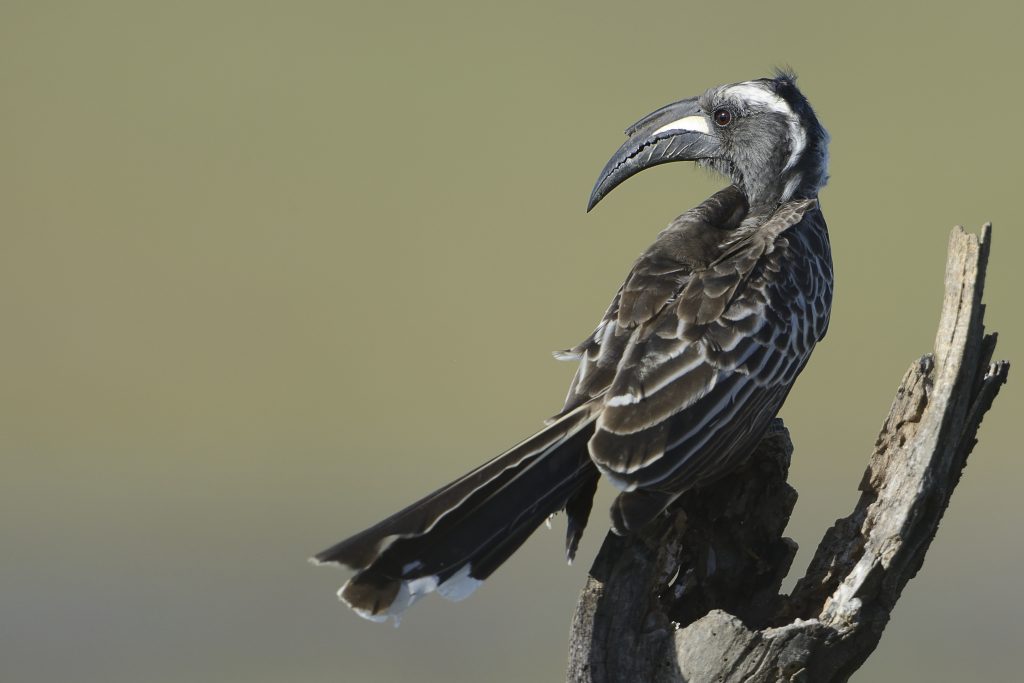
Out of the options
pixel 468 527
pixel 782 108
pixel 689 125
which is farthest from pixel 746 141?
pixel 468 527

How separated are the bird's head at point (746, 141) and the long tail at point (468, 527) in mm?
3013

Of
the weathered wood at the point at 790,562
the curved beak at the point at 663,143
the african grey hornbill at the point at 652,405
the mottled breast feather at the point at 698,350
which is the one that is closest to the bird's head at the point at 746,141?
the curved beak at the point at 663,143

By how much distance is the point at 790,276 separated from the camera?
8141 mm

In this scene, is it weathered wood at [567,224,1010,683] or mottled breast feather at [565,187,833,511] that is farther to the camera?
mottled breast feather at [565,187,833,511]

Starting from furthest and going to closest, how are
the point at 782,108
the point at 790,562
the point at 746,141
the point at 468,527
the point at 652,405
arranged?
the point at 746,141 → the point at 782,108 → the point at 790,562 → the point at 652,405 → the point at 468,527

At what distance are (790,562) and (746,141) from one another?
10.3ft

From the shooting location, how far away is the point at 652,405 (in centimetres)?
718

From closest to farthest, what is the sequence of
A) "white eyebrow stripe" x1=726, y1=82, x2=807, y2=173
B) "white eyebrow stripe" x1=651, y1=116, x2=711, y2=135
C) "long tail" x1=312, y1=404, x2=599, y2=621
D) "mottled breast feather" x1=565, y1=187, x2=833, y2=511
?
"long tail" x1=312, y1=404, x2=599, y2=621
"mottled breast feather" x1=565, y1=187, x2=833, y2=511
"white eyebrow stripe" x1=726, y1=82, x2=807, y2=173
"white eyebrow stripe" x1=651, y1=116, x2=711, y2=135

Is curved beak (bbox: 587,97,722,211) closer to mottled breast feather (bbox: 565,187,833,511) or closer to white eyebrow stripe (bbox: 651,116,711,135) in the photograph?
white eyebrow stripe (bbox: 651,116,711,135)

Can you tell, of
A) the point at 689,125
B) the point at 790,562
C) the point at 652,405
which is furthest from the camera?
the point at 689,125

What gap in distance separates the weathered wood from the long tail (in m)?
0.38

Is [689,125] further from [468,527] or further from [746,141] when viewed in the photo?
[468,527]

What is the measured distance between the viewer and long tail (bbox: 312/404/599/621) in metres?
6.47

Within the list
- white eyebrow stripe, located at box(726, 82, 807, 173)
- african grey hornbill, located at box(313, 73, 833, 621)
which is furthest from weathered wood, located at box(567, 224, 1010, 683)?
white eyebrow stripe, located at box(726, 82, 807, 173)
